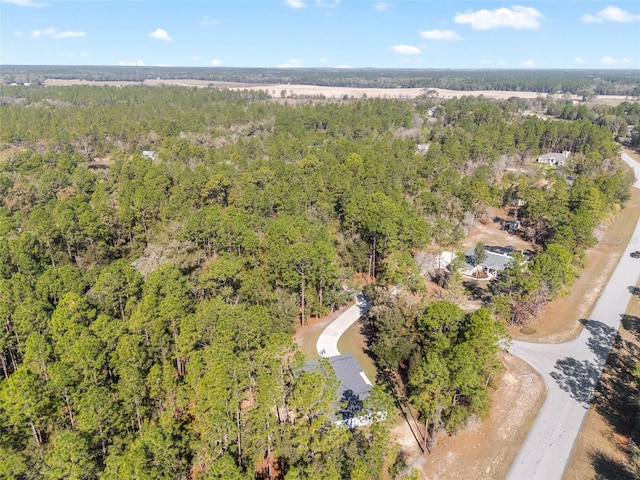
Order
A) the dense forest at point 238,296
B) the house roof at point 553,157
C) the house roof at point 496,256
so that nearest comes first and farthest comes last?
1. the dense forest at point 238,296
2. the house roof at point 496,256
3. the house roof at point 553,157

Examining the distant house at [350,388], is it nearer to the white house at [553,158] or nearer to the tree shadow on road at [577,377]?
the tree shadow on road at [577,377]

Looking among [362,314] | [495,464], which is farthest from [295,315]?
[495,464]

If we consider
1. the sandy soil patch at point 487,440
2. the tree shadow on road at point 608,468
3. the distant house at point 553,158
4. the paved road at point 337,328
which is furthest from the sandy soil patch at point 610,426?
the distant house at point 553,158

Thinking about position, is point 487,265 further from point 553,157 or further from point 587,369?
point 553,157

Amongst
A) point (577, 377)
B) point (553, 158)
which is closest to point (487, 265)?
point (577, 377)

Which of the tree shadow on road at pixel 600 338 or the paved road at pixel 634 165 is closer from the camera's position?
the tree shadow on road at pixel 600 338

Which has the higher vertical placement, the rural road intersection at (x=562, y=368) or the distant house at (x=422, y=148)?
the distant house at (x=422, y=148)

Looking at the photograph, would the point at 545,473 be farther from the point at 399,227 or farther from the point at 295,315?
the point at 399,227
